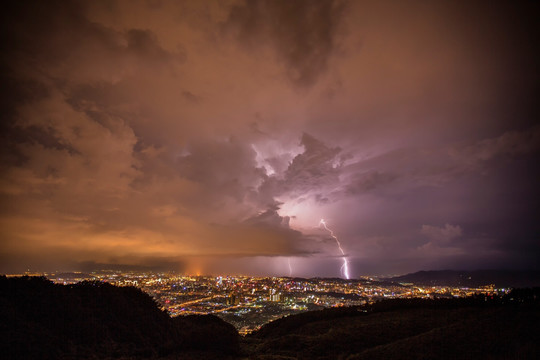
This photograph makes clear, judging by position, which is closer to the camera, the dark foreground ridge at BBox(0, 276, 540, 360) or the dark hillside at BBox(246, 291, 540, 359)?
the dark foreground ridge at BBox(0, 276, 540, 360)

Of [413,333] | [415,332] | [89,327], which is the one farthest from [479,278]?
[89,327]

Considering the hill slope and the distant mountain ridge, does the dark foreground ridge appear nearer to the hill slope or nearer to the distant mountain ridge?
the hill slope

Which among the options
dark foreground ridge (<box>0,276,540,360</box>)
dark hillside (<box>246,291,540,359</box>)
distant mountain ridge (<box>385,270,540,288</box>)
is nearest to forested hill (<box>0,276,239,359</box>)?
dark foreground ridge (<box>0,276,540,360</box>)

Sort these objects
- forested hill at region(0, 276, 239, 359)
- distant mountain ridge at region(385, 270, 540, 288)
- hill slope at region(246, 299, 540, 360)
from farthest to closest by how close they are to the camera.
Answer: distant mountain ridge at region(385, 270, 540, 288) < hill slope at region(246, 299, 540, 360) < forested hill at region(0, 276, 239, 359)

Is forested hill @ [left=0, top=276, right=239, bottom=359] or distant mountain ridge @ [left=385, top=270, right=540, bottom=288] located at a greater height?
forested hill @ [left=0, top=276, right=239, bottom=359]

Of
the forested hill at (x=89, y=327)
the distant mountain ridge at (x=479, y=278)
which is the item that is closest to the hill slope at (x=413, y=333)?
the forested hill at (x=89, y=327)

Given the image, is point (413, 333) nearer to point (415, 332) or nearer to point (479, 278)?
point (415, 332)
